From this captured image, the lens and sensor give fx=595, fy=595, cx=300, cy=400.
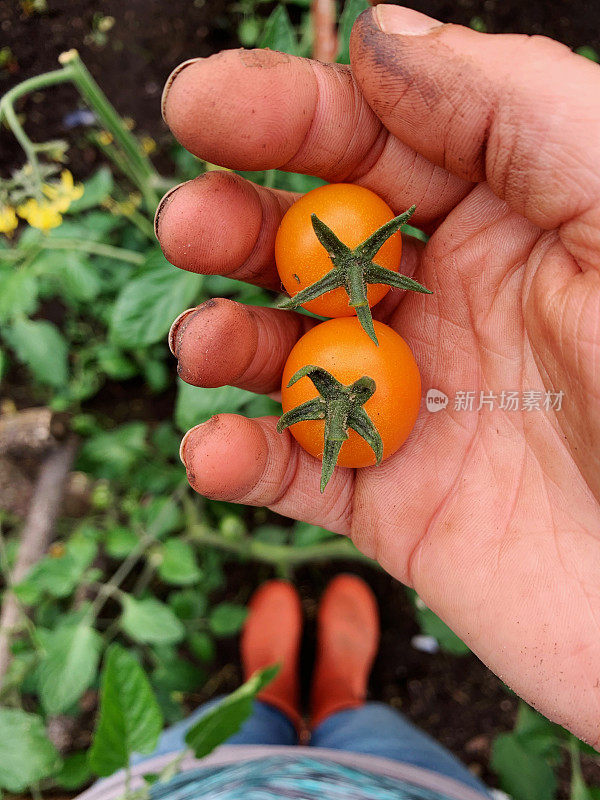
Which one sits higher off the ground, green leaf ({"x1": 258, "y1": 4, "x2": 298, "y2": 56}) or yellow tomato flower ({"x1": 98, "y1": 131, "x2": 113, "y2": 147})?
green leaf ({"x1": 258, "y1": 4, "x2": 298, "y2": 56})

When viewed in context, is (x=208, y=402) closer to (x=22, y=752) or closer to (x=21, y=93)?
(x=21, y=93)

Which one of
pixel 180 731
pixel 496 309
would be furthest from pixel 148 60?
pixel 180 731

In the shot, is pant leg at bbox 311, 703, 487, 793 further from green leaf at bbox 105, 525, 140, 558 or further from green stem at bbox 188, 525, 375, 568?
green leaf at bbox 105, 525, 140, 558

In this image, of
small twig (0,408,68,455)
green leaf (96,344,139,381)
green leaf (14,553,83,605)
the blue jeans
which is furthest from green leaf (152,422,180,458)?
the blue jeans

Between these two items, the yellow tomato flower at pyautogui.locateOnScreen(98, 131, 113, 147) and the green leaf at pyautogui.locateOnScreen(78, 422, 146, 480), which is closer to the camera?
the green leaf at pyautogui.locateOnScreen(78, 422, 146, 480)

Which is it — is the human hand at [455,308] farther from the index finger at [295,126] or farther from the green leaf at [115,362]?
the green leaf at [115,362]

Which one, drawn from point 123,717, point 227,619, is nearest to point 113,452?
point 227,619
